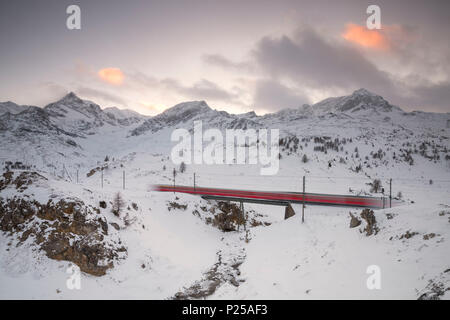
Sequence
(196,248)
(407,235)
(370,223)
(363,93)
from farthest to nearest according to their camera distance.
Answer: (363,93) → (196,248) → (370,223) → (407,235)

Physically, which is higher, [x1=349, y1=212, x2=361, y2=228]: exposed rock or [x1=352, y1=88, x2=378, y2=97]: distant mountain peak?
[x1=352, y1=88, x2=378, y2=97]: distant mountain peak

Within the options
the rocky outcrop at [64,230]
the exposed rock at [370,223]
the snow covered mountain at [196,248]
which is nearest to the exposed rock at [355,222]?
the snow covered mountain at [196,248]

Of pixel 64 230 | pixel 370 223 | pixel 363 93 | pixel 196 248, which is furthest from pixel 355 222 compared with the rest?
pixel 363 93

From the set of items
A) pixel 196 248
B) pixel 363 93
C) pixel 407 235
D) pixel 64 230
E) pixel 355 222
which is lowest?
pixel 196 248

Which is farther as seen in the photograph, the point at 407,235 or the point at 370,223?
the point at 370,223

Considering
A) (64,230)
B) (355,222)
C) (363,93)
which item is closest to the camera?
(64,230)

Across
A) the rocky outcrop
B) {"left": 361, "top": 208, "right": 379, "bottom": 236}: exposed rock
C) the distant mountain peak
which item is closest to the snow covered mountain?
the rocky outcrop

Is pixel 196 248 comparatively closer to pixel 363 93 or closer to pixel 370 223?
pixel 370 223

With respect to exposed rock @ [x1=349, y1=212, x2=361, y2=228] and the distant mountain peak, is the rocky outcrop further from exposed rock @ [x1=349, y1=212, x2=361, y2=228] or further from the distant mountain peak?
the distant mountain peak

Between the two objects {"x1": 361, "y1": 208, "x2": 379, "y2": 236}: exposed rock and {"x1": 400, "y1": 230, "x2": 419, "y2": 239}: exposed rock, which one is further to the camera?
{"x1": 361, "y1": 208, "x2": 379, "y2": 236}: exposed rock

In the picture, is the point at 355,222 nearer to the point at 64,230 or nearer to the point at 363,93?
the point at 64,230

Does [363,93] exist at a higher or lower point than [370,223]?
higher
